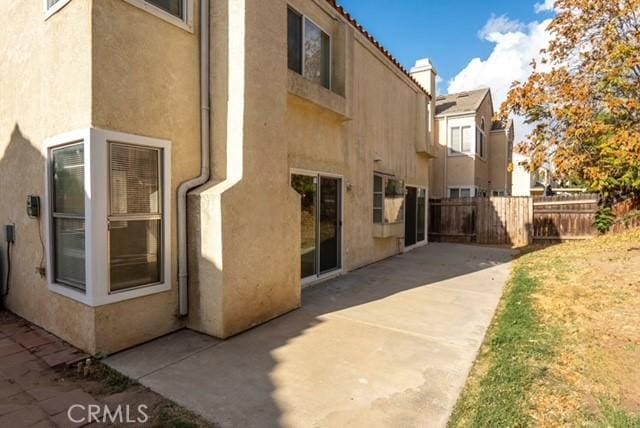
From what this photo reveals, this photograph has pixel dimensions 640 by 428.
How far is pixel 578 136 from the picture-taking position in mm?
7191

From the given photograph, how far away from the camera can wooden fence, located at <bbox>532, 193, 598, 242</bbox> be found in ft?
47.6

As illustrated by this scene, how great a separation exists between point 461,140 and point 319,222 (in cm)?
1463

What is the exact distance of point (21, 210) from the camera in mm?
5477

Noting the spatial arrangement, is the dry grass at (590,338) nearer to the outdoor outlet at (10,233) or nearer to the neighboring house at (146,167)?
the neighboring house at (146,167)

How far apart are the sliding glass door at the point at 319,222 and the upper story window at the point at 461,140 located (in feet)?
43.5

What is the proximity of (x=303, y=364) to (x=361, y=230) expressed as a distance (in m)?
5.96

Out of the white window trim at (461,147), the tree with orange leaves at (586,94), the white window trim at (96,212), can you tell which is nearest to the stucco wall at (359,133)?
the white window trim at (96,212)

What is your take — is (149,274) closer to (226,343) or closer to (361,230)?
(226,343)

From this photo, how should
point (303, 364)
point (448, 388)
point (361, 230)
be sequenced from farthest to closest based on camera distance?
1. point (361, 230)
2. point (303, 364)
3. point (448, 388)

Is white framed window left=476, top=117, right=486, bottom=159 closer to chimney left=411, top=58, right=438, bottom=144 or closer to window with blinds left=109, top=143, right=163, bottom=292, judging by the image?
chimney left=411, top=58, right=438, bottom=144

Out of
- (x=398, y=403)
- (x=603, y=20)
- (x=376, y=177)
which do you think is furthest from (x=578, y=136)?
(x=398, y=403)

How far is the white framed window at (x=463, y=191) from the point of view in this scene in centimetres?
1911

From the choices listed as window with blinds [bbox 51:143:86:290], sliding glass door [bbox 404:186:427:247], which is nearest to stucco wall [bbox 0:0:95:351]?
window with blinds [bbox 51:143:86:290]

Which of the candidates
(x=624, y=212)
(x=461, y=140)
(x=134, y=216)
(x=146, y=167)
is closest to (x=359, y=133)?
(x=146, y=167)
